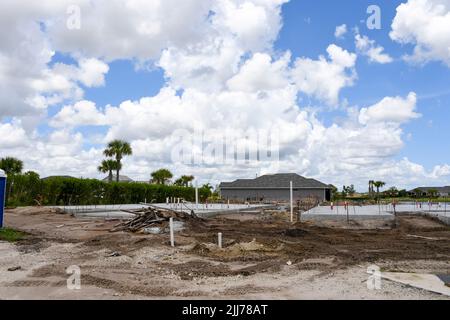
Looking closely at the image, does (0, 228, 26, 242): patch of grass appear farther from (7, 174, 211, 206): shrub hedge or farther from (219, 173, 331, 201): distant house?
(219, 173, 331, 201): distant house

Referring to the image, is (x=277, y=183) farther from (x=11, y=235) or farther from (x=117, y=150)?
(x=11, y=235)

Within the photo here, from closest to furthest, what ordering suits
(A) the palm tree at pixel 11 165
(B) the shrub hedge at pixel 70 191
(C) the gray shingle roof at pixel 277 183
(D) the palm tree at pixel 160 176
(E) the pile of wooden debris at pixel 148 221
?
(E) the pile of wooden debris at pixel 148 221, (B) the shrub hedge at pixel 70 191, (A) the palm tree at pixel 11 165, (C) the gray shingle roof at pixel 277 183, (D) the palm tree at pixel 160 176

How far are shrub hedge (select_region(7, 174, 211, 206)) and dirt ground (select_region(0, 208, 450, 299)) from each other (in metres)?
21.2

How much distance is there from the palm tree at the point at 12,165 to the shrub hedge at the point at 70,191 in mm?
8791

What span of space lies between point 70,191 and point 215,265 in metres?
31.3

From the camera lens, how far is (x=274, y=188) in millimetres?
67062

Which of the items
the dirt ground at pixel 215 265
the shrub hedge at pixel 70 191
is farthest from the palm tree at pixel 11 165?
the dirt ground at pixel 215 265

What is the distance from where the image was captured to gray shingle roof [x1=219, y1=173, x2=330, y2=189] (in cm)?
6550

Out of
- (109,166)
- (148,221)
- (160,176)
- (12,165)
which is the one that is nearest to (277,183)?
(160,176)

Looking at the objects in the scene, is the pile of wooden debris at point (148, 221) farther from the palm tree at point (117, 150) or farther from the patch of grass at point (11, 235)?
the palm tree at point (117, 150)

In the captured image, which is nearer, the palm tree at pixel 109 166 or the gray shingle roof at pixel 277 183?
the palm tree at pixel 109 166

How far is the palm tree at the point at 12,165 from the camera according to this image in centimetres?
4416
